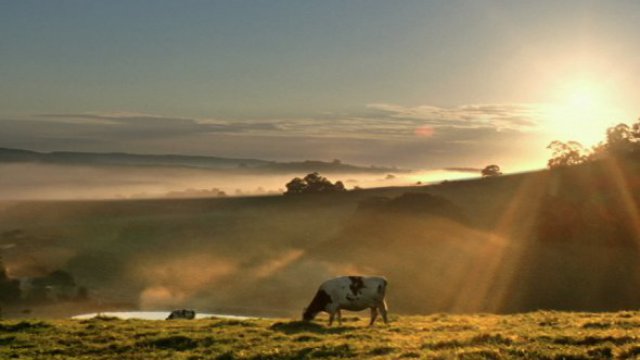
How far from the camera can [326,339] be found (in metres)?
21.5

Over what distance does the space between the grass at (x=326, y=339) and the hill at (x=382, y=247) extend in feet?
136

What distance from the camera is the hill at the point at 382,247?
7319 centimetres

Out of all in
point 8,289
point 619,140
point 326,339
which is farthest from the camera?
point 619,140

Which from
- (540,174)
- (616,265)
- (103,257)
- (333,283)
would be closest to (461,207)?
(540,174)

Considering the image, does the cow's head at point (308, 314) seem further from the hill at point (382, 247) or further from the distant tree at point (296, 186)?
the distant tree at point (296, 186)

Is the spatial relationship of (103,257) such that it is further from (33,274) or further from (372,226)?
(372,226)

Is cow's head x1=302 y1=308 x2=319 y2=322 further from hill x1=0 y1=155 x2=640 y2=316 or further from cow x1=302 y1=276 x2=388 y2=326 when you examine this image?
hill x1=0 y1=155 x2=640 y2=316

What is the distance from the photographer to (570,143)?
13538cm

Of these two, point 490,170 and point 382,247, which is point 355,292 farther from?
point 490,170

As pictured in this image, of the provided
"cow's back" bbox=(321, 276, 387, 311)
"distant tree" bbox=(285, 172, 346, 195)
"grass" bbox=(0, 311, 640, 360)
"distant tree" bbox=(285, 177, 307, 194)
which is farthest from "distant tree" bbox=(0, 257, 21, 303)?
"distant tree" bbox=(285, 177, 307, 194)

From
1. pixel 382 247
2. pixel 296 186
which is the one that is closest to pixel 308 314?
pixel 382 247

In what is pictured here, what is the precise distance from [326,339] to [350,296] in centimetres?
619

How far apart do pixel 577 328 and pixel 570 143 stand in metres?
124

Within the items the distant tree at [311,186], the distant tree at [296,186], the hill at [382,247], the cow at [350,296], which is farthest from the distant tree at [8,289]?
the distant tree at [296,186]
